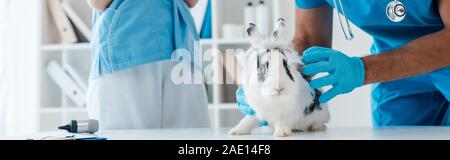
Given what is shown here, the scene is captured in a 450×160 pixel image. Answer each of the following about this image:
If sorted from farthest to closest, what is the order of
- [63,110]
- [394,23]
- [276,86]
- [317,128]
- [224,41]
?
[63,110]
[224,41]
[394,23]
[317,128]
[276,86]

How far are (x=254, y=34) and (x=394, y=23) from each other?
0.39 metres

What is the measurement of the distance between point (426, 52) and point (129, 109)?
2.17 feet

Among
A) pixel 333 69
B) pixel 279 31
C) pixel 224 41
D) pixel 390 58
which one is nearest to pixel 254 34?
pixel 279 31

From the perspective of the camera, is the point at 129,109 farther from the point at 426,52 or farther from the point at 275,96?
the point at 426,52

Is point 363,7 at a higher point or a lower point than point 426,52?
higher

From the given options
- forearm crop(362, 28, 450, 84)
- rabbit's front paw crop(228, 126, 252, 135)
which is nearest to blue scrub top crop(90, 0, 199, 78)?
rabbit's front paw crop(228, 126, 252, 135)

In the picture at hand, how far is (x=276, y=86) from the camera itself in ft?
2.60

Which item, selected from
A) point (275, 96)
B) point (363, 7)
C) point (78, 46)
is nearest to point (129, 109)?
point (275, 96)

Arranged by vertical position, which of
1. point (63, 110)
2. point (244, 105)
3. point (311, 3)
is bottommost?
point (63, 110)

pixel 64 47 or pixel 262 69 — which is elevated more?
pixel 64 47

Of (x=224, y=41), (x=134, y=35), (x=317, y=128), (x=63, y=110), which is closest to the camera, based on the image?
(x=317, y=128)

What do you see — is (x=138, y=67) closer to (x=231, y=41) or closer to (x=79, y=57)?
(x=231, y=41)

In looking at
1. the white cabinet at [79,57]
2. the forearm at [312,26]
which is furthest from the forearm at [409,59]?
the white cabinet at [79,57]

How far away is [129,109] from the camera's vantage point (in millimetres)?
1174
